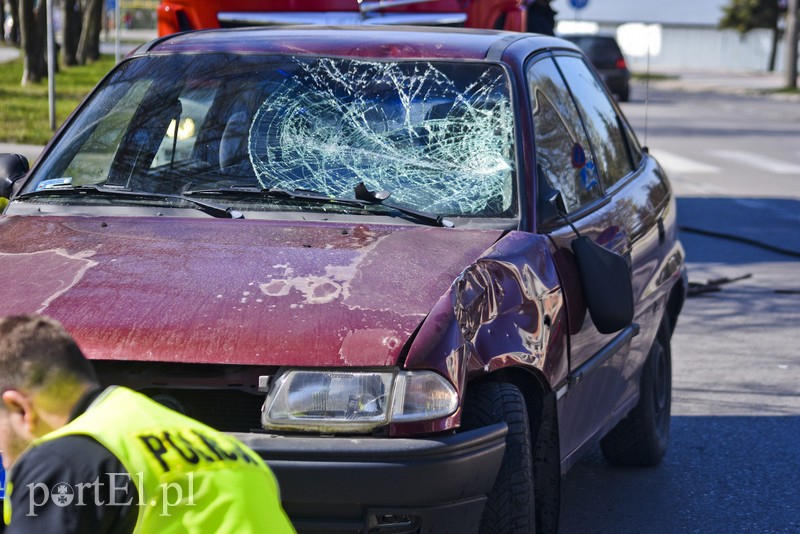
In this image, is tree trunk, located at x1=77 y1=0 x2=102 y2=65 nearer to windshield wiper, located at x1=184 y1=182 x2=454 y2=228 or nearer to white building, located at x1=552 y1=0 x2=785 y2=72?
windshield wiper, located at x1=184 y1=182 x2=454 y2=228

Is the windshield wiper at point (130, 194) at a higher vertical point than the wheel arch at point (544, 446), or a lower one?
higher

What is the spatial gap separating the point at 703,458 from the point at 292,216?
2.45m

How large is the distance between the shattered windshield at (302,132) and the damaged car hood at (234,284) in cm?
34

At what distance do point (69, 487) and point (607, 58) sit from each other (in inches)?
1294

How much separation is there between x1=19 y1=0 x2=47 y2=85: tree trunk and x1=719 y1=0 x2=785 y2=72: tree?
44.7 m

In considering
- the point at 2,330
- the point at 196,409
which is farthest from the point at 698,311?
the point at 2,330

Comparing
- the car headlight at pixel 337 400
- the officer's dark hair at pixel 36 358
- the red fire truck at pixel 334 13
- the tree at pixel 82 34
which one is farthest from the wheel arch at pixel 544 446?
the tree at pixel 82 34

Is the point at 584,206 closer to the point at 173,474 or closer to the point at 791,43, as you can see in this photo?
the point at 173,474

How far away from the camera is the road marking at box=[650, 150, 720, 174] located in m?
18.4

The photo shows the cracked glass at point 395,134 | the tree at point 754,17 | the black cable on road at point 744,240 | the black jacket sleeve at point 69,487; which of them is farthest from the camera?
the tree at point 754,17

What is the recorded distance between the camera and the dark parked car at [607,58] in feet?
108

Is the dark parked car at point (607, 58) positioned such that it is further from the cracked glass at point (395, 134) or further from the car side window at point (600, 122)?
the cracked glass at point (395, 134)

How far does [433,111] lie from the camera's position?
4582 mm

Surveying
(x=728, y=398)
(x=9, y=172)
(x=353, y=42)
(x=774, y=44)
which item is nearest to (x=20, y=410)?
(x=9, y=172)
